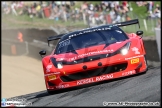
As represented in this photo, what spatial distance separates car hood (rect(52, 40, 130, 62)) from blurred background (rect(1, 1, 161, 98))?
4.28 m

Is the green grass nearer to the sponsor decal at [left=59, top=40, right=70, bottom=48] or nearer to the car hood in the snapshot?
the sponsor decal at [left=59, top=40, right=70, bottom=48]

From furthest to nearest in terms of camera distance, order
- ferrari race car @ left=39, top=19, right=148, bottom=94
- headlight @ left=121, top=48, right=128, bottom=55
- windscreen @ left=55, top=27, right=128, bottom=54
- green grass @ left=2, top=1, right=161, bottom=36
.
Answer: green grass @ left=2, top=1, right=161, bottom=36
windscreen @ left=55, top=27, right=128, bottom=54
headlight @ left=121, top=48, right=128, bottom=55
ferrari race car @ left=39, top=19, right=148, bottom=94

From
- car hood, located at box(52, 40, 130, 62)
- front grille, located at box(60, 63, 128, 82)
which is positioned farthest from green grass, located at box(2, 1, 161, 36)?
front grille, located at box(60, 63, 128, 82)

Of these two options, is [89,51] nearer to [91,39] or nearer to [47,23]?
[91,39]

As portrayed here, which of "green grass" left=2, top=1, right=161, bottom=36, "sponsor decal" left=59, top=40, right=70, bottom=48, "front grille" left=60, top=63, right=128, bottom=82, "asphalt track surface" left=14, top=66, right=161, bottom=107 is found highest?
"green grass" left=2, top=1, right=161, bottom=36

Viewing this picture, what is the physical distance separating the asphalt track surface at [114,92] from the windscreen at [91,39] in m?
1.00

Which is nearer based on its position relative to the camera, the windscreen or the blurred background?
the windscreen

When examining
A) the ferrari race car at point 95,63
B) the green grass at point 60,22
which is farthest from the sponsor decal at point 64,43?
the green grass at point 60,22

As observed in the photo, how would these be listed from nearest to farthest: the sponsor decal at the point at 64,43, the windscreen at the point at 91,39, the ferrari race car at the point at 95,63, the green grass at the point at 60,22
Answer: the ferrari race car at the point at 95,63 → the windscreen at the point at 91,39 → the sponsor decal at the point at 64,43 → the green grass at the point at 60,22

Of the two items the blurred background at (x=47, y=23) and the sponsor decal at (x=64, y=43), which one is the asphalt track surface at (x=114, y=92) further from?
the blurred background at (x=47, y=23)

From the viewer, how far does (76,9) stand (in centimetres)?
2616

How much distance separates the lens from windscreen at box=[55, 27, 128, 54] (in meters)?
9.57

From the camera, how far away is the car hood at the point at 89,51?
8805 mm

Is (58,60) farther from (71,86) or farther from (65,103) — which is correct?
(65,103)
